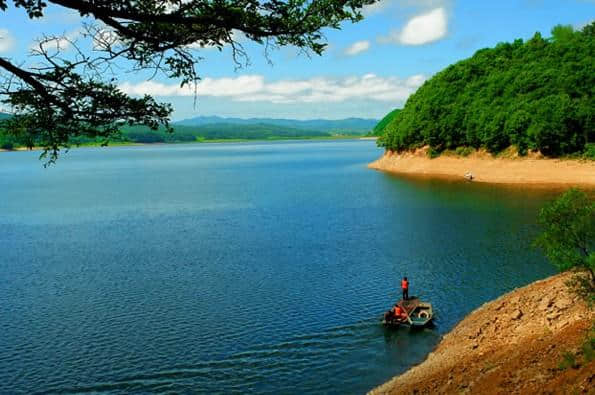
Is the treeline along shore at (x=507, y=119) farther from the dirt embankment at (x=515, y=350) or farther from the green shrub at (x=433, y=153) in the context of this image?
the dirt embankment at (x=515, y=350)

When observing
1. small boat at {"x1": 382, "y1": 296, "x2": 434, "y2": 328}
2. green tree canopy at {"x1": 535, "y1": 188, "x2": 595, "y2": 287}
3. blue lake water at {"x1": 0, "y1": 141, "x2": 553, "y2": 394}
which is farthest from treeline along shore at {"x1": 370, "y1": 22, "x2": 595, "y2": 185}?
green tree canopy at {"x1": 535, "y1": 188, "x2": 595, "y2": 287}

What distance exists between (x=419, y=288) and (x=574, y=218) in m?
15.6

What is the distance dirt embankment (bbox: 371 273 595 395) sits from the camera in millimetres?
19656

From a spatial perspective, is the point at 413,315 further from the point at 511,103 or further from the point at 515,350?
the point at 511,103

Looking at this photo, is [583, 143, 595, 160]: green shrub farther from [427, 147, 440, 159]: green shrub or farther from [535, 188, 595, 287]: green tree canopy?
[535, 188, 595, 287]: green tree canopy

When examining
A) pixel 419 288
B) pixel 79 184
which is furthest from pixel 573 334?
pixel 79 184

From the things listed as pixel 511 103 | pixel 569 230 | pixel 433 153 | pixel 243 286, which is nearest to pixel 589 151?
pixel 511 103

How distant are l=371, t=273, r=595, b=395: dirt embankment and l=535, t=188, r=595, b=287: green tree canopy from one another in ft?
9.02

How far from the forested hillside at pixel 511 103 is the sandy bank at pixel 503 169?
2.70 meters

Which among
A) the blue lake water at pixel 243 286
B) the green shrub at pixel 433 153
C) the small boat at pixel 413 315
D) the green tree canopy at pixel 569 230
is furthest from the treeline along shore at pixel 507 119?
the green tree canopy at pixel 569 230

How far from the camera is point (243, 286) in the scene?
1628 inches

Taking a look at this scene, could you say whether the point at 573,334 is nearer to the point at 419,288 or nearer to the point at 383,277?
the point at 419,288

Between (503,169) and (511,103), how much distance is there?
1681cm

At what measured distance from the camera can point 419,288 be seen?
39.2 m
